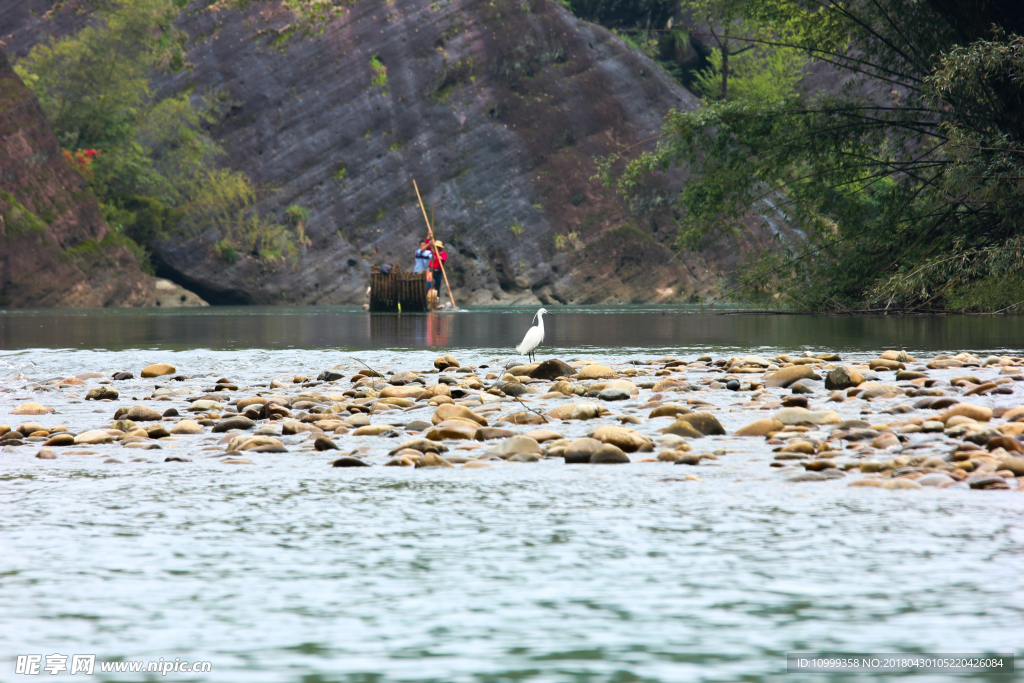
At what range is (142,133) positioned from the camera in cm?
4647

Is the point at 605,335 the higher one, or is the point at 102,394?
the point at 605,335

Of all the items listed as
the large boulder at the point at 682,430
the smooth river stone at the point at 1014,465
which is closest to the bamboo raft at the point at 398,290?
the large boulder at the point at 682,430

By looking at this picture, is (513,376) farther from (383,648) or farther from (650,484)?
(383,648)

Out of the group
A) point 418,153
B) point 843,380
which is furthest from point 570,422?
point 418,153

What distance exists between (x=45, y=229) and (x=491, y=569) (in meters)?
39.5

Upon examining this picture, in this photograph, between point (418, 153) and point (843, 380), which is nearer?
point (843, 380)

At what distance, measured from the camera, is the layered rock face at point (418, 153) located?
49.2 metres

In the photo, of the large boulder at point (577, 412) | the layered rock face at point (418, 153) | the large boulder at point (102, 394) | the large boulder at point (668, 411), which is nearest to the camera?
the large boulder at point (668, 411)

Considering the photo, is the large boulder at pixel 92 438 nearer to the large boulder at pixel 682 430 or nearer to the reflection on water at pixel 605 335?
the large boulder at pixel 682 430

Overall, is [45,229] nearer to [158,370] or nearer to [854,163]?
[854,163]

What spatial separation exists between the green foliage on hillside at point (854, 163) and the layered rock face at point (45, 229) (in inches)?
1047

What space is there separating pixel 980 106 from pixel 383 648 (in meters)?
16.7

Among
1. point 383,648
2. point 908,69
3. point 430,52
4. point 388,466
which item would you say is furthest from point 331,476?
point 430,52

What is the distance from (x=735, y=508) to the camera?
13.5ft
